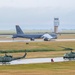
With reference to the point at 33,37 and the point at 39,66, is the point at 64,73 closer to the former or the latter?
the point at 39,66

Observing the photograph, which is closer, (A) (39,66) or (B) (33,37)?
(A) (39,66)

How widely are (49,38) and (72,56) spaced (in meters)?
76.3

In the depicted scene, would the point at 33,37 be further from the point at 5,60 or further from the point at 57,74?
the point at 57,74

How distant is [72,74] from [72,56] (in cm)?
1962

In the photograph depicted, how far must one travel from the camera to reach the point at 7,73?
129 feet

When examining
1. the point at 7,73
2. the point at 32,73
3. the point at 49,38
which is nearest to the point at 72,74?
the point at 32,73

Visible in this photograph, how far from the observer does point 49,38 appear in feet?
439

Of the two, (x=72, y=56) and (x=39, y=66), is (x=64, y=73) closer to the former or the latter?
(x=39, y=66)

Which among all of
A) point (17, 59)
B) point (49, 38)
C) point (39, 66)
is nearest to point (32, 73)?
point (39, 66)

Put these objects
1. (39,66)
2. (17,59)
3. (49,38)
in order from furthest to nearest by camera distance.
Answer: (49,38) → (17,59) → (39,66)

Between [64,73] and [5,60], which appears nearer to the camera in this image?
[64,73]

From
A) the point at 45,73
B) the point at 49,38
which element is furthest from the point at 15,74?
the point at 49,38

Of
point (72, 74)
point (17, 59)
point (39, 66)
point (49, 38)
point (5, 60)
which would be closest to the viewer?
point (72, 74)

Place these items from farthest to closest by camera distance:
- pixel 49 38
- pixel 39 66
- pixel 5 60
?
pixel 49 38, pixel 5 60, pixel 39 66
